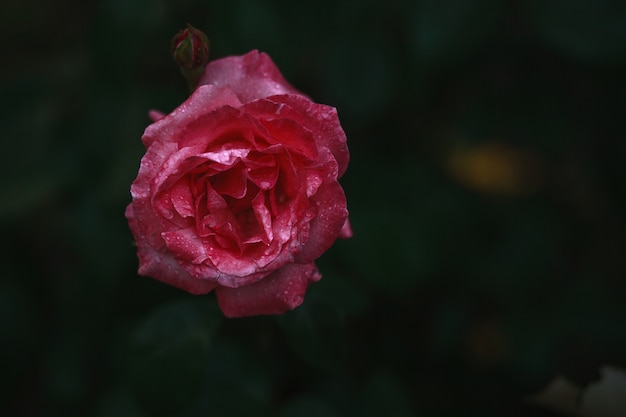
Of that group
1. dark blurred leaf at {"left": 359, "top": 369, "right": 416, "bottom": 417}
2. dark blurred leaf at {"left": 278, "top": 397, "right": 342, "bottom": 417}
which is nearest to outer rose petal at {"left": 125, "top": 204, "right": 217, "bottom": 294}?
dark blurred leaf at {"left": 278, "top": 397, "right": 342, "bottom": 417}

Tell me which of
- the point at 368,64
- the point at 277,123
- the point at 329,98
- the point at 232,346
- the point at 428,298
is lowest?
the point at 428,298

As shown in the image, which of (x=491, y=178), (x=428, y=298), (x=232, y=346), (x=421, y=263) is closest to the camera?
(x=232, y=346)

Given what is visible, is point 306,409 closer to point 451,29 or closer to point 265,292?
point 265,292

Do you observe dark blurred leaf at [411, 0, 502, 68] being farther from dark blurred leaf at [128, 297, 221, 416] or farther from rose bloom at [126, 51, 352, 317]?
dark blurred leaf at [128, 297, 221, 416]

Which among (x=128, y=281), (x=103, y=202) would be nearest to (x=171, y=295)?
(x=128, y=281)

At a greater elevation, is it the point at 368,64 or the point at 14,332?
the point at 368,64

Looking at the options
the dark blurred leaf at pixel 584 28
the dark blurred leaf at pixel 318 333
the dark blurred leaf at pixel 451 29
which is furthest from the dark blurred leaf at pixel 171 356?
the dark blurred leaf at pixel 584 28

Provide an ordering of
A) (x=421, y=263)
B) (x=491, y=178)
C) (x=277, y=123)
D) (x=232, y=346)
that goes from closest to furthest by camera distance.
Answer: (x=277, y=123) → (x=232, y=346) → (x=421, y=263) → (x=491, y=178)

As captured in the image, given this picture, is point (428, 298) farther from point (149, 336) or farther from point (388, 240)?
point (149, 336)
